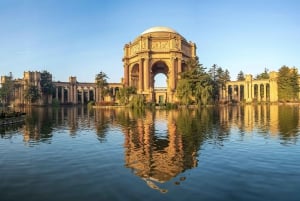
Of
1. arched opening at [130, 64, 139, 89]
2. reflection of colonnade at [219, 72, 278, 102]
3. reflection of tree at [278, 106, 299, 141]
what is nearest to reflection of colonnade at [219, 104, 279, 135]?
reflection of tree at [278, 106, 299, 141]

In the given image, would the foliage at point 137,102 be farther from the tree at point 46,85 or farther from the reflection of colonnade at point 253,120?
the tree at point 46,85

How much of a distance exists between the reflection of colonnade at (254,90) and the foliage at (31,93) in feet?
241

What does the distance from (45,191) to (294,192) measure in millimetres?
7487

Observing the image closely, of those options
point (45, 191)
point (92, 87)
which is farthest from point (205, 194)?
point (92, 87)

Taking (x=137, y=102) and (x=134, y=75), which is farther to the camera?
(x=134, y=75)

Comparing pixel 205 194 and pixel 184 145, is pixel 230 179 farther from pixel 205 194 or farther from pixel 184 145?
pixel 184 145

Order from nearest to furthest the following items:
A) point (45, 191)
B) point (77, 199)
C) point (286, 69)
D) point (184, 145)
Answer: point (77, 199) < point (45, 191) < point (184, 145) < point (286, 69)

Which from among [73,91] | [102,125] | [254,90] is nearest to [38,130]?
[102,125]

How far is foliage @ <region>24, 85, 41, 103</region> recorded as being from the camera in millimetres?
104250

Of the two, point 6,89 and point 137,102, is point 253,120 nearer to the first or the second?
point 137,102

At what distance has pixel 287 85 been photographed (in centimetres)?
10294

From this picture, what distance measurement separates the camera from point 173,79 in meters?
87.8

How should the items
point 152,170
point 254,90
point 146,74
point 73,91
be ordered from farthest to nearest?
point 73,91 → point 254,90 → point 146,74 → point 152,170

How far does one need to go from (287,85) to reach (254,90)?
62.6 ft
